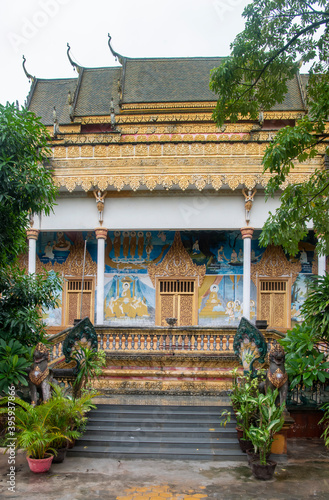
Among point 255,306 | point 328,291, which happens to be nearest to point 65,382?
point 328,291

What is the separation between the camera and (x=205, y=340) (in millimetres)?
9898

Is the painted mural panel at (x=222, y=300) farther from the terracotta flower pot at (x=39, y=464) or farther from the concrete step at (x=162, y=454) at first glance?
the terracotta flower pot at (x=39, y=464)

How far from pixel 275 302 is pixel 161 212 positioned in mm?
4583

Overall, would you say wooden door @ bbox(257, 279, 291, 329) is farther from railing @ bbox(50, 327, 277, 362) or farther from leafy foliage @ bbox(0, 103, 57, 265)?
leafy foliage @ bbox(0, 103, 57, 265)

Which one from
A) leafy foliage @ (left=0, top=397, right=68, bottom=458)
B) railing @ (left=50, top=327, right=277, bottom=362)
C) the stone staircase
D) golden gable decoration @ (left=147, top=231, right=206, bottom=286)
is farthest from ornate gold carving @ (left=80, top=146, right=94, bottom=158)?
leafy foliage @ (left=0, top=397, right=68, bottom=458)

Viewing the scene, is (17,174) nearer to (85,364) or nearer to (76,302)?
(85,364)

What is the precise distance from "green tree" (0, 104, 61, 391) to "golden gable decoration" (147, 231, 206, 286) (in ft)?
22.8

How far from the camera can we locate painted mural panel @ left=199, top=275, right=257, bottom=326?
1410 centimetres

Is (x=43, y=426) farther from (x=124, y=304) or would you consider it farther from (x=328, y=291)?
(x=124, y=304)

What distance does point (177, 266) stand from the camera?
14383 mm

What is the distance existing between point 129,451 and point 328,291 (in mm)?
3891

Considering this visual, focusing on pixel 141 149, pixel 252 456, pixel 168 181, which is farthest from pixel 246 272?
pixel 252 456

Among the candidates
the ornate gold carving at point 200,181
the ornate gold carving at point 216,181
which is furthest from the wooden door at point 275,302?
the ornate gold carving at point 200,181

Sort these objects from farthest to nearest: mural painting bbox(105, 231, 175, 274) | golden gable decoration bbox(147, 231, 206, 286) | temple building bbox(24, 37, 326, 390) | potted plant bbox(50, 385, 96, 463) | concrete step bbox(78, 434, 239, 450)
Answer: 1. mural painting bbox(105, 231, 175, 274)
2. golden gable decoration bbox(147, 231, 206, 286)
3. temple building bbox(24, 37, 326, 390)
4. concrete step bbox(78, 434, 239, 450)
5. potted plant bbox(50, 385, 96, 463)
